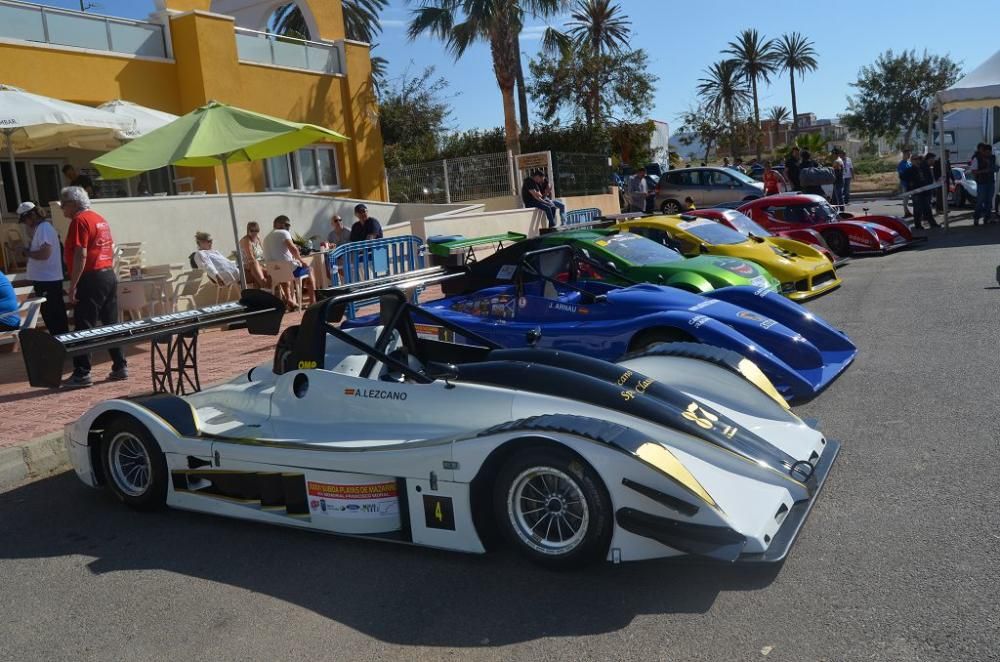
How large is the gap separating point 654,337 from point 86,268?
504cm

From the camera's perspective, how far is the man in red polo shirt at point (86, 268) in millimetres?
7742

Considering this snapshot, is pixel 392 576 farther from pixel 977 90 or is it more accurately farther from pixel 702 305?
pixel 977 90

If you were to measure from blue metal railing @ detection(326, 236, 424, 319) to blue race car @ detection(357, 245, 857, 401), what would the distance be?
3186mm

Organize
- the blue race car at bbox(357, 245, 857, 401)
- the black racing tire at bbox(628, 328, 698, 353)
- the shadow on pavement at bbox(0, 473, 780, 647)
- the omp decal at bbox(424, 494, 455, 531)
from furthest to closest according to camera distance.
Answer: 1. the black racing tire at bbox(628, 328, 698, 353)
2. the blue race car at bbox(357, 245, 857, 401)
3. the omp decal at bbox(424, 494, 455, 531)
4. the shadow on pavement at bbox(0, 473, 780, 647)

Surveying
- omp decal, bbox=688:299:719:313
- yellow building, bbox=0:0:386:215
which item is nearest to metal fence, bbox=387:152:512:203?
yellow building, bbox=0:0:386:215

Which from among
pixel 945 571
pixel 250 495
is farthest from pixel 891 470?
pixel 250 495

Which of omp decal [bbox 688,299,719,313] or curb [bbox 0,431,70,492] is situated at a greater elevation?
omp decal [bbox 688,299,719,313]

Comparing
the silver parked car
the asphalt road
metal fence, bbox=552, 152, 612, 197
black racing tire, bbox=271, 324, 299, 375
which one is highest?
metal fence, bbox=552, 152, 612, 197

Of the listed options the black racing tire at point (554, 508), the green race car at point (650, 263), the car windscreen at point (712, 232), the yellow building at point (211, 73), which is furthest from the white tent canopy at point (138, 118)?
the black racing tire at point (554, 508)

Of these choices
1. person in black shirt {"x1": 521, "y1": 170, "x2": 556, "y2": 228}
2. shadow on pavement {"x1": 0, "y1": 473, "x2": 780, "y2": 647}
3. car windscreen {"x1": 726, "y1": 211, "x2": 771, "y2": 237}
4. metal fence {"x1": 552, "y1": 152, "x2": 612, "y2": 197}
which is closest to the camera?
shadow on pavement {"x1": 0, "y1": 473, "x2": 780, "y2": 647}

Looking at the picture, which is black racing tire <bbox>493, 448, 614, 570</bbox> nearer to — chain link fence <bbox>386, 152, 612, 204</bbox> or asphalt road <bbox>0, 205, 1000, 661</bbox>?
asphalt road <bbox>0, 205, 1000, 661</bbox>

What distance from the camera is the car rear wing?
479cm

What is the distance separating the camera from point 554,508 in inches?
154

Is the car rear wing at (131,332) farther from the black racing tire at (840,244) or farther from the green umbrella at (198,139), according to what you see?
the black racing tire at (840,244)
